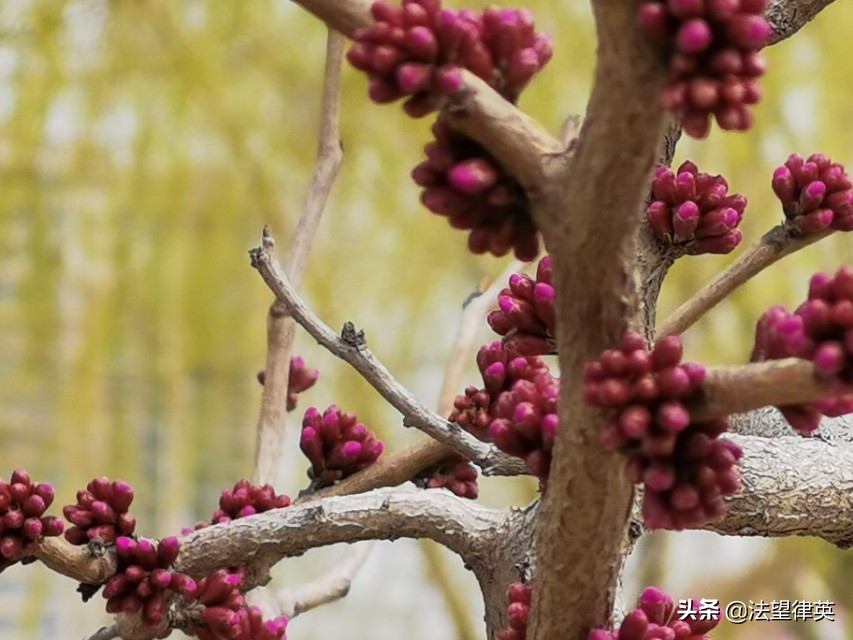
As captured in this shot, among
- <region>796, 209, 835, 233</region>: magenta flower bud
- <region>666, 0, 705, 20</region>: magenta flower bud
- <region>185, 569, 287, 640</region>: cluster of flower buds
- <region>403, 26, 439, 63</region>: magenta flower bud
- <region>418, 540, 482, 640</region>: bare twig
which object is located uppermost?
<region>418, 540, 482, 640</region>: bare twig

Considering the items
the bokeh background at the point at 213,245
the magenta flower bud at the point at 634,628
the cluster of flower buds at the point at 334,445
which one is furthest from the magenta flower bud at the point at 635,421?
the bokeh background at the point at 213,245

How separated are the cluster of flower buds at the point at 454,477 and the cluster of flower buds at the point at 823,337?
11.8 inches

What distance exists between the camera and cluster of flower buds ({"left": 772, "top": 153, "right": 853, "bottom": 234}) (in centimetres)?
44

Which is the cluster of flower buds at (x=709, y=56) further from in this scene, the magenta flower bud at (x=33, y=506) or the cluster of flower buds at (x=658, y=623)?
the magenta flower bud at (x=33, y=506)

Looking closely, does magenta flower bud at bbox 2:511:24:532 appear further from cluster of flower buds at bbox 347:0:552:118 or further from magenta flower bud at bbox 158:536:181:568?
cluster of flower buds at bbox 347:0:552:118

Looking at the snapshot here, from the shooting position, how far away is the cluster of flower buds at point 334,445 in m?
0.54

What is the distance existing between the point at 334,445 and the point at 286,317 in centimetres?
11

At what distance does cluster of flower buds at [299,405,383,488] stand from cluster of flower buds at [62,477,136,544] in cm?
12

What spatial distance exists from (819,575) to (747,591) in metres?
0.14

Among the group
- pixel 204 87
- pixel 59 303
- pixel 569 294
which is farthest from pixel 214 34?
pixel 569 294

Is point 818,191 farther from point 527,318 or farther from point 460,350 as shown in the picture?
point 460,350

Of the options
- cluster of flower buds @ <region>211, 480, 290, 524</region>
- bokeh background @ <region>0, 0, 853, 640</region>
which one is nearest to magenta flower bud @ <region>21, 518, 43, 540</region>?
cluster of flower buds @ <region>211, 480, 290, 524</region>

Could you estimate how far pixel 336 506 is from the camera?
0.43 metres

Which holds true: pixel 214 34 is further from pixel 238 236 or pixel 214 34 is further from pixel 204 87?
pixel 238 236
